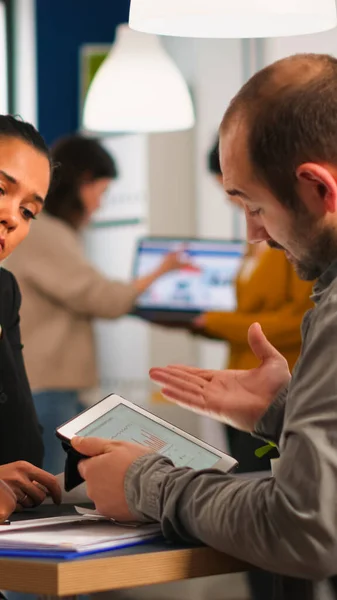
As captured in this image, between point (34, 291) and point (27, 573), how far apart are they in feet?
10.2

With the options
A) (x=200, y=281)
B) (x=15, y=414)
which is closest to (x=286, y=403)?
(x=15, y=414)

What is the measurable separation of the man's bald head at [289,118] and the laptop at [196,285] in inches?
137

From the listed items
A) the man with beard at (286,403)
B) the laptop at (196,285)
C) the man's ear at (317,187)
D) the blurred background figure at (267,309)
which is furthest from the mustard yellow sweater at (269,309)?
the man's ear at (317,187)

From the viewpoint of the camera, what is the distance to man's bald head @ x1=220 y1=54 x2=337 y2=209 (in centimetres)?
128

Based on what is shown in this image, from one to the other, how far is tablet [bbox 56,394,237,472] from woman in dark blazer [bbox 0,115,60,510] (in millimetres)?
132

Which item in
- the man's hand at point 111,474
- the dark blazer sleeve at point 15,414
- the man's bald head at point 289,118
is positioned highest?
the man's bald head at point 289,118

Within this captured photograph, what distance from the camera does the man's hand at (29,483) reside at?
1.69 metres

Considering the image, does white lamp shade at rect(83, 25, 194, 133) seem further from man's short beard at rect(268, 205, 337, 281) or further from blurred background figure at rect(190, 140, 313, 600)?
man's short beard at rect(268, 205, 337, 281)

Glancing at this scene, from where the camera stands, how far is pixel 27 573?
1.27 meters

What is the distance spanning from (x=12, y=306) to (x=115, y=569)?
3.26 ft

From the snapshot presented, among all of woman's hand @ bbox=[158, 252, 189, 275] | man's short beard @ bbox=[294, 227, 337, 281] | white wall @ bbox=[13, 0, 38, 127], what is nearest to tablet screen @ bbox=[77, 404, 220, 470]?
man's short beard @ bbox=[294, 227, 337, 281]

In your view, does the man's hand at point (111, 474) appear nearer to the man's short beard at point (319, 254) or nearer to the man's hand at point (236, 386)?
the man's hand at point (236, 386)

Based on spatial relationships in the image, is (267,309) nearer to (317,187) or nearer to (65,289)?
(65,289)

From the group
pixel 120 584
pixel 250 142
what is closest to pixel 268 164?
pixel 250 142
